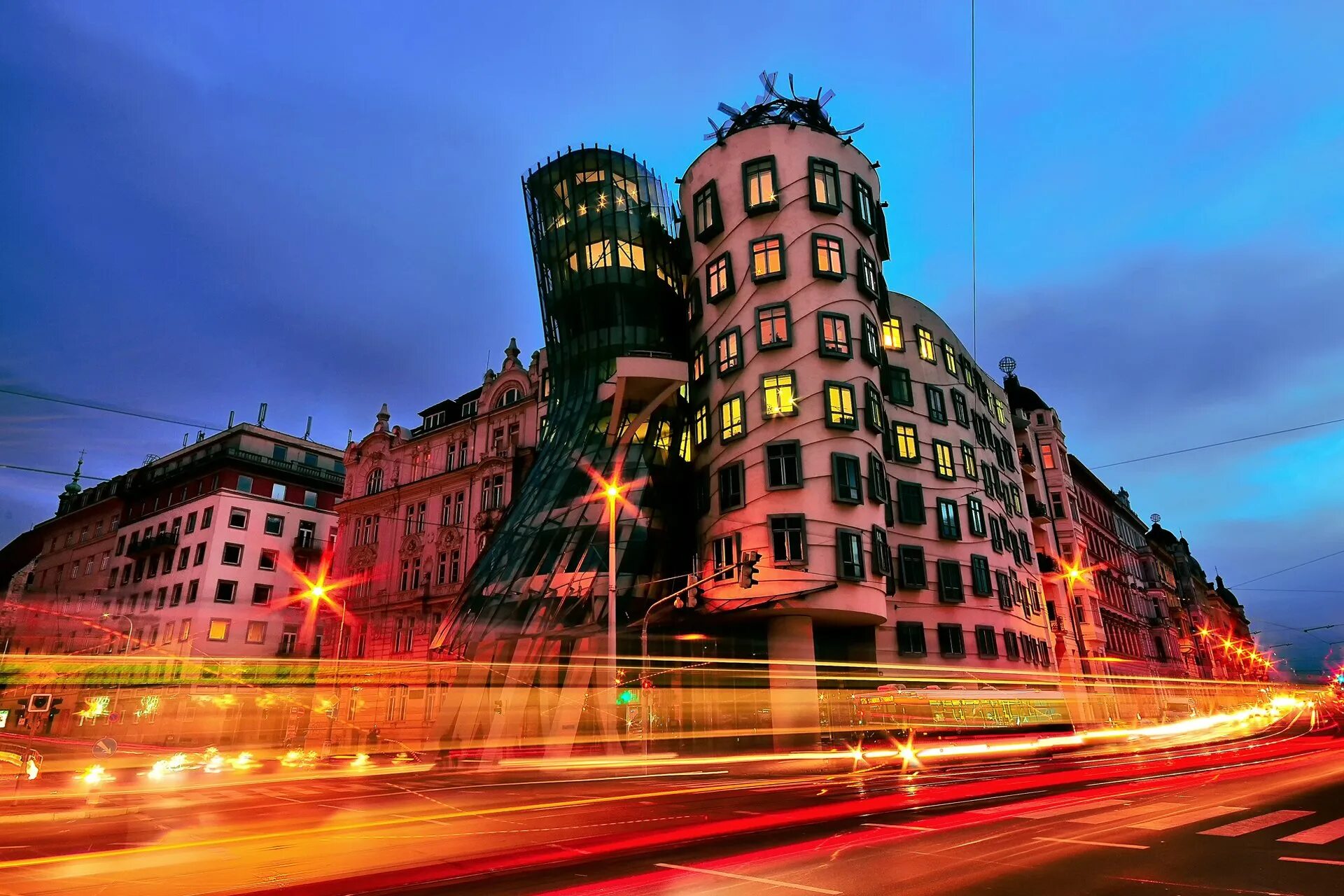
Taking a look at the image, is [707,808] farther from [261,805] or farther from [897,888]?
[261,805]

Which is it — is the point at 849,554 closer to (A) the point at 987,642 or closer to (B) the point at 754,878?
(A) the point at 987,642

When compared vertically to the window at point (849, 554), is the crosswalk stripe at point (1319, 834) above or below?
below

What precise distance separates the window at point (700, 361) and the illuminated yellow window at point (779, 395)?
4.79m

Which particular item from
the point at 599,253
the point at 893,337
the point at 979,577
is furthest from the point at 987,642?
the point at 599,253

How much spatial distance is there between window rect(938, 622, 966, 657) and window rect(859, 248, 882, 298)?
1801cm

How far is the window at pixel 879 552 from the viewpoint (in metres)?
33.6

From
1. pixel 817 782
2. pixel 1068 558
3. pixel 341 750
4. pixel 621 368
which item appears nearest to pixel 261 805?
pixel 817 782

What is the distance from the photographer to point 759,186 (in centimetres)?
3812

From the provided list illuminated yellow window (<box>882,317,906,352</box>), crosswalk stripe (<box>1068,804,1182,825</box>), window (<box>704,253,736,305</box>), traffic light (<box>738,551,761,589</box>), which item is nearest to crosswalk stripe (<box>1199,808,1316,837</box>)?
crosswalk stripe (<box>1068,804,1182,825</box>)

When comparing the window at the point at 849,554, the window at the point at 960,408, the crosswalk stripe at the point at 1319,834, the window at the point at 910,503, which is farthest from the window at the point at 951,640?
the crosswalk stripe at the point at 1319,834

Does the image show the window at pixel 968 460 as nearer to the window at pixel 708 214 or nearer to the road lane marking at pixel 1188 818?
the window at pixel 708 214

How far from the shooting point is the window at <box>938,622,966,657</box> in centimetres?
3850

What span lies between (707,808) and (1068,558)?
2109 inches

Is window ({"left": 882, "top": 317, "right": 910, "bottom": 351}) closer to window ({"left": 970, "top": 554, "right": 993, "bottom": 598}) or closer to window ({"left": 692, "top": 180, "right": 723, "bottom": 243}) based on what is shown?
window ({"left": 692, "top": 180, "right": 723, "bottom": 243})
